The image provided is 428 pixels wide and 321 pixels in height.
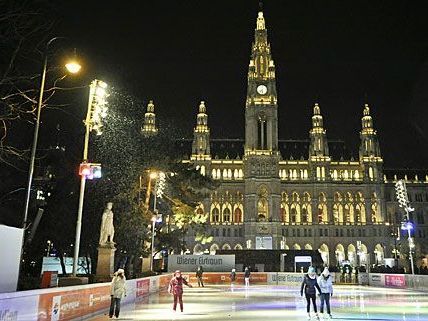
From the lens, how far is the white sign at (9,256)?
11.8 metres

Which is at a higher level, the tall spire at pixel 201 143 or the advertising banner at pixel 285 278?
the tall spire at pixel 201 143

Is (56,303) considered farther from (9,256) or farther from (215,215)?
(215,215)

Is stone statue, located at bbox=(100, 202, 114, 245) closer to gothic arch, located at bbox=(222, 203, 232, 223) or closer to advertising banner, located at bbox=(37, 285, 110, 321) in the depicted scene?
advertising banner, located at bbox=(37, 285, 110, 321)

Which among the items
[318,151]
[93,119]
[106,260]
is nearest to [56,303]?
[93,119]

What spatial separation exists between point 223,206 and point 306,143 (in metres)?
27.9

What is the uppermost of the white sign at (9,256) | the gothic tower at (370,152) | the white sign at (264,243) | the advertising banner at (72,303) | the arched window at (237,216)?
the gothic tower at (370,152)

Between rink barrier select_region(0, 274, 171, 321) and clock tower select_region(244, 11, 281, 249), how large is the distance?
71.0m

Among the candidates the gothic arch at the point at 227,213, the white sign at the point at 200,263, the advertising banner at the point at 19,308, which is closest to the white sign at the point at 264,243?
the gothic arch at the point at 227,213

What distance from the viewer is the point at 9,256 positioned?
12.1 meters

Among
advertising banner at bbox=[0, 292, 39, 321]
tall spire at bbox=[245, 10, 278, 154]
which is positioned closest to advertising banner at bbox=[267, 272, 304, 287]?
advertising banner at bbox=[0, 292, 39, 321]

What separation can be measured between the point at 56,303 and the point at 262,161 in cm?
8274

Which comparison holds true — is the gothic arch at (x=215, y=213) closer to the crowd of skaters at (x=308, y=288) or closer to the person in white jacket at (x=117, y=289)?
the crowd of skaters at (x=308, y=288)

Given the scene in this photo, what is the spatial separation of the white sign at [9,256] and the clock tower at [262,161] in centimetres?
7941

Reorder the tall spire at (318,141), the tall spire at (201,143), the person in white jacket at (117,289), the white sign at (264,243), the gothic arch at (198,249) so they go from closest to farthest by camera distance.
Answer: the person in white jacket at (117,289) → the white sign at (264,243) → the gothic arch at (198,249) → the tall spire at (201,143) → the tall spire at (318,141)
